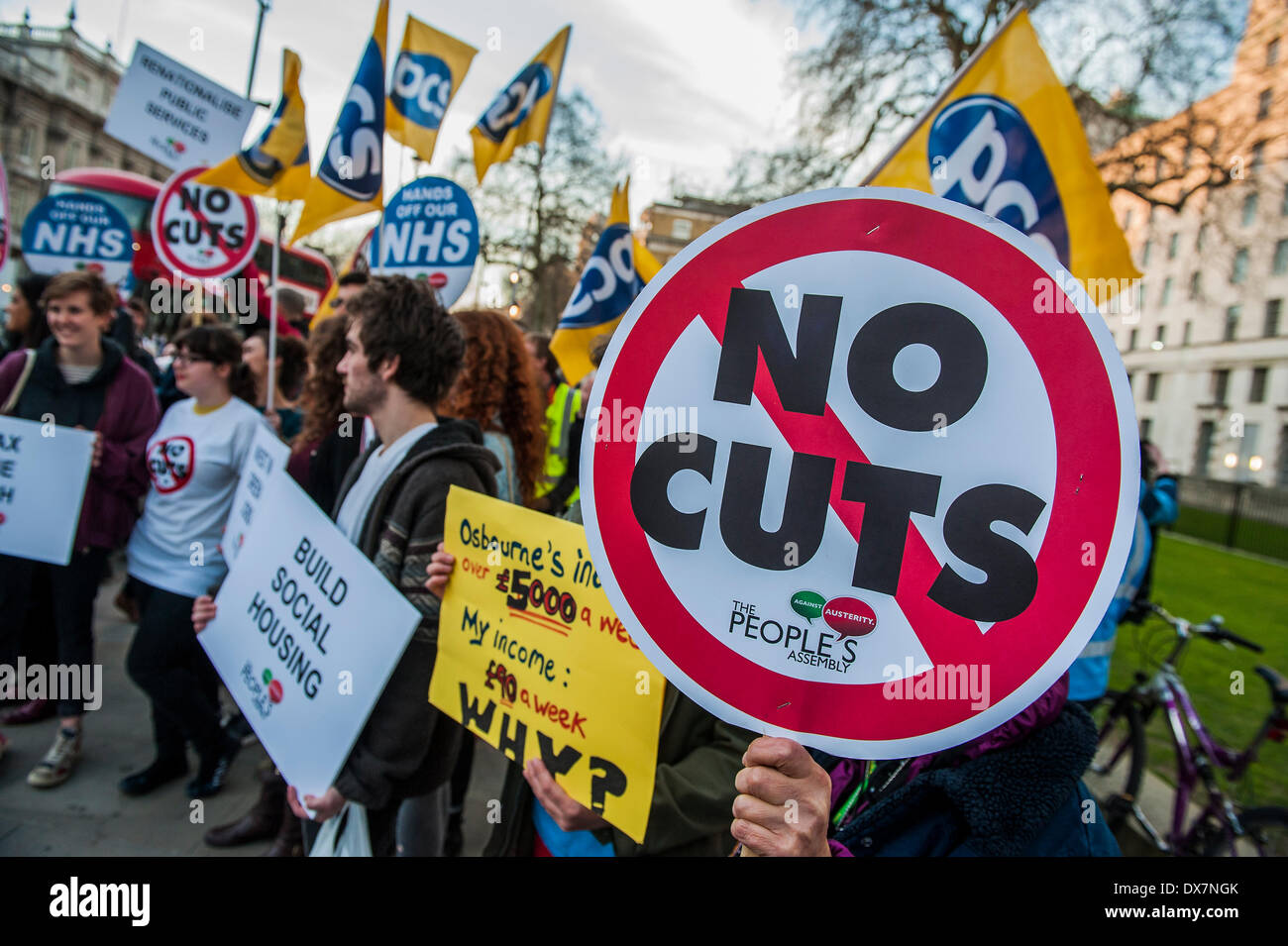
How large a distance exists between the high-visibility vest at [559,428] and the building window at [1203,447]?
51.0 metres

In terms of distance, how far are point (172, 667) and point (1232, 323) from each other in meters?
55.9

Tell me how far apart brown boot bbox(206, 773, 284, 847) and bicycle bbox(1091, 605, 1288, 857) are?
344 cm

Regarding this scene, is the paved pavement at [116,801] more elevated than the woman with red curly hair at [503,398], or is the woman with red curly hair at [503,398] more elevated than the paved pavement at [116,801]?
the woman with red curly hair at [503,398]

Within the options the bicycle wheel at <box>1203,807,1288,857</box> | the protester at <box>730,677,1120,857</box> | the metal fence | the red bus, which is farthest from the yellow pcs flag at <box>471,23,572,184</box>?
the metal fence

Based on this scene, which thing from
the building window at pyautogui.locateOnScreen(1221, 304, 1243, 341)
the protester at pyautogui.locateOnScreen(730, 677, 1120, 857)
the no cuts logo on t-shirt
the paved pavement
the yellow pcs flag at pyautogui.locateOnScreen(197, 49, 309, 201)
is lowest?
the paved pavement

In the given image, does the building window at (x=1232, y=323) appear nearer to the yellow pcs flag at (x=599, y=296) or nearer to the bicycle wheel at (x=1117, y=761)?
the bicycle wheel at (x=1117, y=761)

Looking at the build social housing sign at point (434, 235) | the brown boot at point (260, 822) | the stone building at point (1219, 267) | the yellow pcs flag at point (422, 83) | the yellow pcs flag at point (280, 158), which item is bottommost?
the brown boot at point (260, 822)

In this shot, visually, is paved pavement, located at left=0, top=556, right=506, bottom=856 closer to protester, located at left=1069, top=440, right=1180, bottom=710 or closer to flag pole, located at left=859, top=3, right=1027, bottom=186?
protester, located at left=1069, top=440, right=1180, bottom=710

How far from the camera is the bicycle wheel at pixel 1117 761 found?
3754 mm

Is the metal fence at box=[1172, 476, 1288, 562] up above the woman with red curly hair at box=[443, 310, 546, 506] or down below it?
below

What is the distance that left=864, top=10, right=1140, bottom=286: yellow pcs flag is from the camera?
272 centimetres
